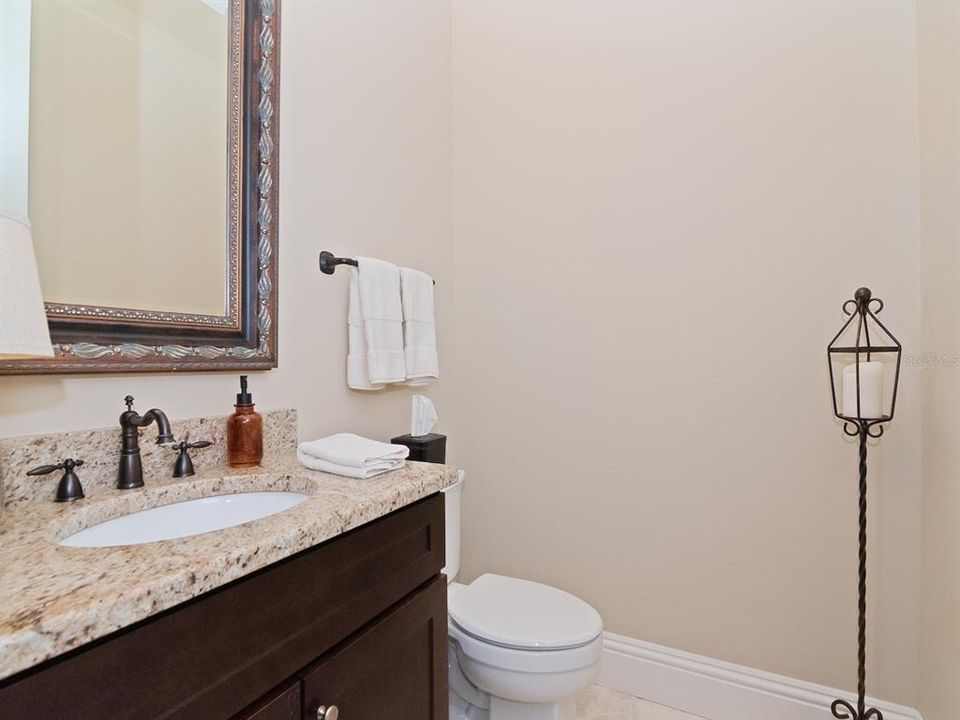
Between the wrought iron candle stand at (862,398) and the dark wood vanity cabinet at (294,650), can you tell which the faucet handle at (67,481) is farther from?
the wrought iron candle stand at (862,398)

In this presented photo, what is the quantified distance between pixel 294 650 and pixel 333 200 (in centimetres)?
114

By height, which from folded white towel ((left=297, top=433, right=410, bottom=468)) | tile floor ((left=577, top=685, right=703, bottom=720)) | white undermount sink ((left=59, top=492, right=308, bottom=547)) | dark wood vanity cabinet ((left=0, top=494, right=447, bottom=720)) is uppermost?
folded white towel ((left=297, top=433, right=410, bottom=468))

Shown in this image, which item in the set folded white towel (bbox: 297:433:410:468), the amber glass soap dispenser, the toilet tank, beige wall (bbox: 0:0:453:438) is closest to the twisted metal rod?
the toilet tank

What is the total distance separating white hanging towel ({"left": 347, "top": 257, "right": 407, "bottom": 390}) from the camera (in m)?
1.44

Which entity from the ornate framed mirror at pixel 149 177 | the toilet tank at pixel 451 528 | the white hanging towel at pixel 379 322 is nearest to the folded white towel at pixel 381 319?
the white hanging towel at pixel 379 322

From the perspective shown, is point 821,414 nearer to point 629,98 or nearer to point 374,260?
point 629,98

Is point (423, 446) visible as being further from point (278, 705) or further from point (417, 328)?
point (278, 705)

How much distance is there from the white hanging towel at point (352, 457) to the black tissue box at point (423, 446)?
47 cm

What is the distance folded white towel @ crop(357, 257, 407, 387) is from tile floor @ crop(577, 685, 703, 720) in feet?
4.03

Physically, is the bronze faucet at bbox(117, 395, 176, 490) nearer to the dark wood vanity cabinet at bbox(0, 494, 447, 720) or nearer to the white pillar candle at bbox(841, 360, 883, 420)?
the dark wood vanity cabinet at bbox(0, 494, 447, 720)

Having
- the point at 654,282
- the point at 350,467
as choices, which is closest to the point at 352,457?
the point at 350,467

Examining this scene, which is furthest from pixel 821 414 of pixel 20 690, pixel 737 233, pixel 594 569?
pixel 20 690

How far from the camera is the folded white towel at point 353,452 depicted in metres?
0.98

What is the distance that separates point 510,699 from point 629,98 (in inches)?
74.2
